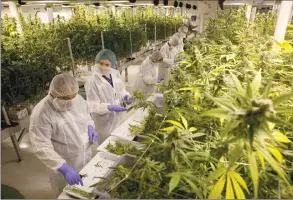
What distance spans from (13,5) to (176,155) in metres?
4.68

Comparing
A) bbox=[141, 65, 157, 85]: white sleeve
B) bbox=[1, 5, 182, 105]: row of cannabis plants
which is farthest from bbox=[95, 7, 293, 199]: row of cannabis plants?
bbox=[1, 5, 182, 105]: row of cannabis plants

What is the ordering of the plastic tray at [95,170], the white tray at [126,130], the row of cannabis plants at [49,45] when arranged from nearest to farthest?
the plastic tray at [95,170] → the white tray at [126,130] → the row of cannabis plants at [49,45]

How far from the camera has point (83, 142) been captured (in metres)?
2.03

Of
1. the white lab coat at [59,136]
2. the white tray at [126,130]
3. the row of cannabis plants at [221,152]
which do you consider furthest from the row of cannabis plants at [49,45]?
the row of cannabis plants at [221,152]

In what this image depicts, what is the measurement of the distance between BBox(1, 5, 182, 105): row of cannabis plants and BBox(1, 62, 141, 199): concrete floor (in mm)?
749

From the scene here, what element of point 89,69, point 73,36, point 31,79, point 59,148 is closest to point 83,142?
point 59,148

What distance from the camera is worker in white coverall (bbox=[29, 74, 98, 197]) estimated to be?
1.70 m

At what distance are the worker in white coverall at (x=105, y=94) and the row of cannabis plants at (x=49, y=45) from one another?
1.28 m

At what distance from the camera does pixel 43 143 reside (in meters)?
1.73

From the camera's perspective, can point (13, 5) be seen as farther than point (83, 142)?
Yes

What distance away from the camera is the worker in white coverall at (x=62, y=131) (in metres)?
1.70

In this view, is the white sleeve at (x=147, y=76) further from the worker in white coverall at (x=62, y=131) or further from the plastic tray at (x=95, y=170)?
the plastic tray at (x=95, y=170)

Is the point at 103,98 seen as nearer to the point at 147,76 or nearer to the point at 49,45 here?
the point at 147,76

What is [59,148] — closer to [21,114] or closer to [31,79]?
[21,114]
